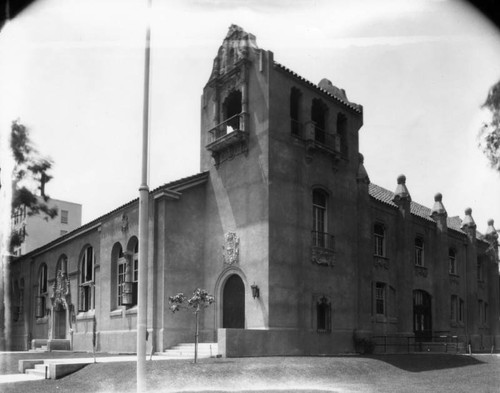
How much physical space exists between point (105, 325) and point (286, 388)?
1767 cm

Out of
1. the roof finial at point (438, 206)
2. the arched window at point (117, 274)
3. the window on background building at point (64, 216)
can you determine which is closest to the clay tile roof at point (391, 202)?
the roof finial at point (438, 206)

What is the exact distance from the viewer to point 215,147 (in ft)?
89.4

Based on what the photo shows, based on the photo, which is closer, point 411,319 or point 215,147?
point 215,147

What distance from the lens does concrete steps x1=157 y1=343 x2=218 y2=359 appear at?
22.5 m

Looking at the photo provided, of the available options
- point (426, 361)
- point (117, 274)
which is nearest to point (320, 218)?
point (426, 361)

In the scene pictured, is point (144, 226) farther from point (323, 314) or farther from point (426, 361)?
point (426, 361)

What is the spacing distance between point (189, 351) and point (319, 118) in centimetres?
1322

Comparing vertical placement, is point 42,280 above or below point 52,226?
below

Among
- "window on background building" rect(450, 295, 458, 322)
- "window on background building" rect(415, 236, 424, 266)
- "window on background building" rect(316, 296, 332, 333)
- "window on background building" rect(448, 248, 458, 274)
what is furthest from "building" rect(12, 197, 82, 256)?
"window on background building" rect(450, 295, 458, 322)

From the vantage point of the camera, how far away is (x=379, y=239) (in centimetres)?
3303

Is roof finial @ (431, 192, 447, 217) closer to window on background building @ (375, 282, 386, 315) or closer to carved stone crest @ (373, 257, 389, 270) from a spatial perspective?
carved stone crest @ (373, 257, 389, 270)

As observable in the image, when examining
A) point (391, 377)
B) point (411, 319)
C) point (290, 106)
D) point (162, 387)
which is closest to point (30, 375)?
point (162, 387)

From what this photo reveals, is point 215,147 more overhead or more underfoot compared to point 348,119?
more underfoot

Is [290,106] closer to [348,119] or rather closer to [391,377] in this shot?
[348,119]
